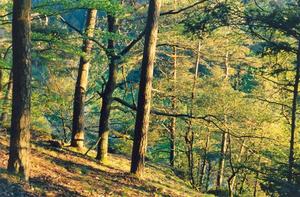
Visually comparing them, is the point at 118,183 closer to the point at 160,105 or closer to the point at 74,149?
the point at 74,149

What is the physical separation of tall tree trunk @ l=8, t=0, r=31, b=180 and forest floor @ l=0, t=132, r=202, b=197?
1.33 feet

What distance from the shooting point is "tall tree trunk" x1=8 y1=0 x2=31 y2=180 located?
27.1 feet

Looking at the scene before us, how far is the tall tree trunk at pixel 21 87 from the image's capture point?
826 cm

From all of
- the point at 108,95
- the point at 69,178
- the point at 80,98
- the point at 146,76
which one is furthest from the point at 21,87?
the point at 80,98

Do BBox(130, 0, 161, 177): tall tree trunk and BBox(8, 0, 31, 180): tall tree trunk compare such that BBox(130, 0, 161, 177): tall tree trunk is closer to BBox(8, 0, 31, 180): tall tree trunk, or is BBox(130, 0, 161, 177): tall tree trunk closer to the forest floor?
the forest floor

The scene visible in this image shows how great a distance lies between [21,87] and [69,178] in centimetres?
329

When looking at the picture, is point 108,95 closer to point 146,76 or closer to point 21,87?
point 146,76

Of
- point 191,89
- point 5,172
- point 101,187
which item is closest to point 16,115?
point 5,172

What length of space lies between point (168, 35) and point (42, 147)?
766 cm

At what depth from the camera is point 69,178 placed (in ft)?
35.2

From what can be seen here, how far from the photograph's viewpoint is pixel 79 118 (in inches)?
Result: 591

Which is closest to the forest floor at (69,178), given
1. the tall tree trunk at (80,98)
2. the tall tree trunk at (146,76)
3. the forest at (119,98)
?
the forest at (119,98)

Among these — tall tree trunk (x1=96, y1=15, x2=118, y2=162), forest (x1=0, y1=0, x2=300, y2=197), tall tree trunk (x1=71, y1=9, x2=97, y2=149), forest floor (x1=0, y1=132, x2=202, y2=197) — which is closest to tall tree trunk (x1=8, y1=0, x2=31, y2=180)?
forest (x1=0, y1=0, x2=300, y2=197)

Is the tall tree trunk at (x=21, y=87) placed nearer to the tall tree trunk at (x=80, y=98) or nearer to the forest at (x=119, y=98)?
the forest at (x=119, y=98)
